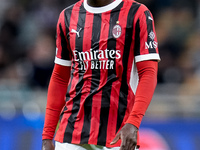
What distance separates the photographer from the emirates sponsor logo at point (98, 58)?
9.51 ft

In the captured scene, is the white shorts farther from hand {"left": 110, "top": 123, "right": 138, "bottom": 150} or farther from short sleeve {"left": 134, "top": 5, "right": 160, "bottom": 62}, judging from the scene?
short sleeve {"left": 134, "top": 5, "right": 160, "bottom": 62}

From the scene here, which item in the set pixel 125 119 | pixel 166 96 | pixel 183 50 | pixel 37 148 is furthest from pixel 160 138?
pixel 125 119

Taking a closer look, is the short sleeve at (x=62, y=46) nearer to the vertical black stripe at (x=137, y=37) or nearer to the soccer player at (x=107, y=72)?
the soccer player at (x=107, y=72)

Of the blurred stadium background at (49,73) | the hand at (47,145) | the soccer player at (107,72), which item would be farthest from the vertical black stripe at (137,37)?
the blurred stadium background at (49,73)

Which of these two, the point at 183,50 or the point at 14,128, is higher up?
the point at 183,50

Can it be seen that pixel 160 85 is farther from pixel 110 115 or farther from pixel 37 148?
pixel 110 115

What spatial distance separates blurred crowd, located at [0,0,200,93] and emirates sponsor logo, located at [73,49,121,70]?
388 centimetres

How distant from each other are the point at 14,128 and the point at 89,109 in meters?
3.08

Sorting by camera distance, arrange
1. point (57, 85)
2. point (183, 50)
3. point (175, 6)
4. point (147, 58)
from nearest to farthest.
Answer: point (147, 58), point (57, 85), point (183, 50), point (175, 6)

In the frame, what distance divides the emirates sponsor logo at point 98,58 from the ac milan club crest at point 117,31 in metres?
0.09

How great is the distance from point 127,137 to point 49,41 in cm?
501

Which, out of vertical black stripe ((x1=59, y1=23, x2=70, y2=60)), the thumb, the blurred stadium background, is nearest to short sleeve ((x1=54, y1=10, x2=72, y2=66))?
vertical black stripe ((x1=59, y1=23, x2=70, y2=60))

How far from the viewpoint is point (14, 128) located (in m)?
5.83

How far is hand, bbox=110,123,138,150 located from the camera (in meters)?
2.62
